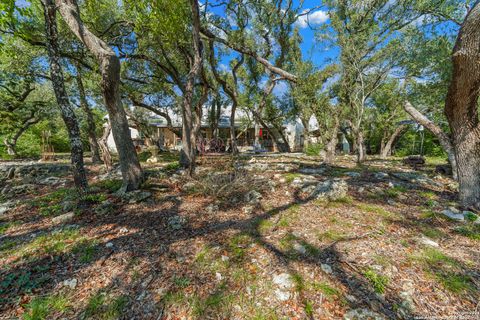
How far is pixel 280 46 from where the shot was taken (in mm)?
9609

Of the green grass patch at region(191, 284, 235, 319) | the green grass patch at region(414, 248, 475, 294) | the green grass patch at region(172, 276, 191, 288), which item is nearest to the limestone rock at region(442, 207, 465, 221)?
the green grass patch at region(414, 248, 475, 294)

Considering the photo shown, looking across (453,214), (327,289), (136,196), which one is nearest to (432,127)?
(453,214)

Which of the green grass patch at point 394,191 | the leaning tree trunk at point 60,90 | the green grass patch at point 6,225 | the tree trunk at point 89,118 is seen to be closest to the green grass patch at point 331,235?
the green grass patch at point 394,191

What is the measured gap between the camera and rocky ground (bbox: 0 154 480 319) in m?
1.68

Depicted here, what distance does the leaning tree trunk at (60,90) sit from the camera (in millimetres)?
3682

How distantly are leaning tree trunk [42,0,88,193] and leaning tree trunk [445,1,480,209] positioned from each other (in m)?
6.99

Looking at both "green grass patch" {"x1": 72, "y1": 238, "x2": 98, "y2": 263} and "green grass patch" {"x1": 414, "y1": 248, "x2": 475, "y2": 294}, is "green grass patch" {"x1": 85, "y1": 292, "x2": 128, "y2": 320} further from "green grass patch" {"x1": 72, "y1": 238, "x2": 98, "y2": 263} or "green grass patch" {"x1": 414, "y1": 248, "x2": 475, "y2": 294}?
"green grass patch" {"x1": 414, "y1": 248, "x2": 475, "y2": 294}

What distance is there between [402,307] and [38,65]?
44.3 feet

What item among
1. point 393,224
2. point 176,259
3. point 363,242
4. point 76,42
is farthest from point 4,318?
point 76,42

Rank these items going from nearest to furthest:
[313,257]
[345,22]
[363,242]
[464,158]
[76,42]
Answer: [313,257], [363,242], [464,158], [76,42], [345,22]

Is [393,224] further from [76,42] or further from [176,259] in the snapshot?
[76,42]

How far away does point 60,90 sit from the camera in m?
3.80

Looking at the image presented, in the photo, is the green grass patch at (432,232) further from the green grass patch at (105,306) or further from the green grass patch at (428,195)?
the green grass patch at (105,306)

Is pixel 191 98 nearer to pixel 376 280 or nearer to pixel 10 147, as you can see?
pixel 376 280
